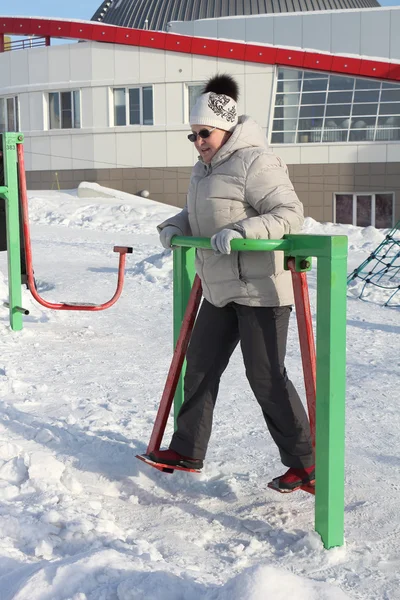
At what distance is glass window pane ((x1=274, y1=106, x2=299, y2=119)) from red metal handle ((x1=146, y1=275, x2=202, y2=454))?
2128 cm

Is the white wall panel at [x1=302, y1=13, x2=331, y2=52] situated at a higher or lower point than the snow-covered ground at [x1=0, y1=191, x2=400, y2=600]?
higher

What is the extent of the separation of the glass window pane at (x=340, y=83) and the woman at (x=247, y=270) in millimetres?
20875

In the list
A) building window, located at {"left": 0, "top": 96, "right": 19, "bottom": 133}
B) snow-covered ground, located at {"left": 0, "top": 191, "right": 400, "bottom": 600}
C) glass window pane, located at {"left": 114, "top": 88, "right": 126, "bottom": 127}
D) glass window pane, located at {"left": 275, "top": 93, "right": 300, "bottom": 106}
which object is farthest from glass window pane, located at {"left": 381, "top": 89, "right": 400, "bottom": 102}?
snow-covered ground, located at {"left": 0, "top": 191, "right": 400, "bottom": 600}

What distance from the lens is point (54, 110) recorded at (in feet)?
85.5

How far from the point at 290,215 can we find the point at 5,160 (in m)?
3.93

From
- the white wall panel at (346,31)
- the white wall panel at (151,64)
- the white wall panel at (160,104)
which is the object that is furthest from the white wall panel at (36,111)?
the white wall panel at (346,31)

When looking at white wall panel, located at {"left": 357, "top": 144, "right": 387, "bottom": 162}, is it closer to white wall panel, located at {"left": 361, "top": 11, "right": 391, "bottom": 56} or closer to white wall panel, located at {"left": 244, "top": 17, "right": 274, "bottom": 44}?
white wall panel, located at {"left": 361, "top": 11, "right": 391, "bottom": 56}

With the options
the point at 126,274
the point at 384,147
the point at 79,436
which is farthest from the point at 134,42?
the point at 79,436

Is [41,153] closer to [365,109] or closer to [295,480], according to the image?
[365,109]

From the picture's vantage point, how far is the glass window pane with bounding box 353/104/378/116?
75.9 feet

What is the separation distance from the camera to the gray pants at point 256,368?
120 inches

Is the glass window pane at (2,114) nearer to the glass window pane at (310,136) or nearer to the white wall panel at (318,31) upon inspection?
the glass window pane at (310,136)

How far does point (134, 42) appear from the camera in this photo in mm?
24172

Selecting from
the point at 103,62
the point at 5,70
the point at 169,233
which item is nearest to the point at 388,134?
the point at 103,62
